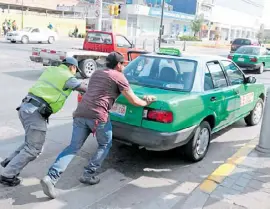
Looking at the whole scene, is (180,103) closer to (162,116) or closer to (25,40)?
(162,116)

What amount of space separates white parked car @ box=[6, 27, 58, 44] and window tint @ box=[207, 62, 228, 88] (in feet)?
83.6

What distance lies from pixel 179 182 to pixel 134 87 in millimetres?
1460


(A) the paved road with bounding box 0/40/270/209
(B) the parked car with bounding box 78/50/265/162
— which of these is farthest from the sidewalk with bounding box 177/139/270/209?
(B) the parked car with bounding box 78/50/265/162

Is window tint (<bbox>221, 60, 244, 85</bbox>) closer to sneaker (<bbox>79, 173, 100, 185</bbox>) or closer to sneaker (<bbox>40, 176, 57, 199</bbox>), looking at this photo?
sneaker (<bbox>79, 173, 100, 185</bbox>)

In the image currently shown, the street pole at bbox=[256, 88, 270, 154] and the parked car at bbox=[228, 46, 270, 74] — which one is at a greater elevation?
the parked car at bbox=[228, 46, 270, 74]

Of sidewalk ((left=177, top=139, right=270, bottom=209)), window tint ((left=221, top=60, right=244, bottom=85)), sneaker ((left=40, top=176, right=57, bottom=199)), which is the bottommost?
sidewalk ((left=177, top=139, right=270, bottom=209))

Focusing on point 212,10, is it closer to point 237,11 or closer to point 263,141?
point 237,11

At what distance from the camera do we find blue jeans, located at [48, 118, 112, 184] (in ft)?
12.1

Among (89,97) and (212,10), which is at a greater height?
(212,10)

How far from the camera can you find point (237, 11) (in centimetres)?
10838

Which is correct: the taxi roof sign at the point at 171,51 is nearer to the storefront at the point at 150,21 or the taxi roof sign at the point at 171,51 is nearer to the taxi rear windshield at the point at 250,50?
the taxi rear windshield at the point at 250,50

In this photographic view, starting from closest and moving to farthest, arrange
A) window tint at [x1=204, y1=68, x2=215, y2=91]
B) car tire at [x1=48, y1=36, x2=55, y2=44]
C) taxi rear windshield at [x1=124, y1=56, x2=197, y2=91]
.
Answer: taxi rear windshield at [x1=124, y1=56, x2=197, y2=91] → window tint at [x1=204, y1=68, x2=215, y2=91] → car tire at [x1=48, y1=36, x2=55, y2=44]

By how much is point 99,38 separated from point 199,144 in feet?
31.1


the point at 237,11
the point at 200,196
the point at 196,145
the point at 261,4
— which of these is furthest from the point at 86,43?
the point at 261,4
